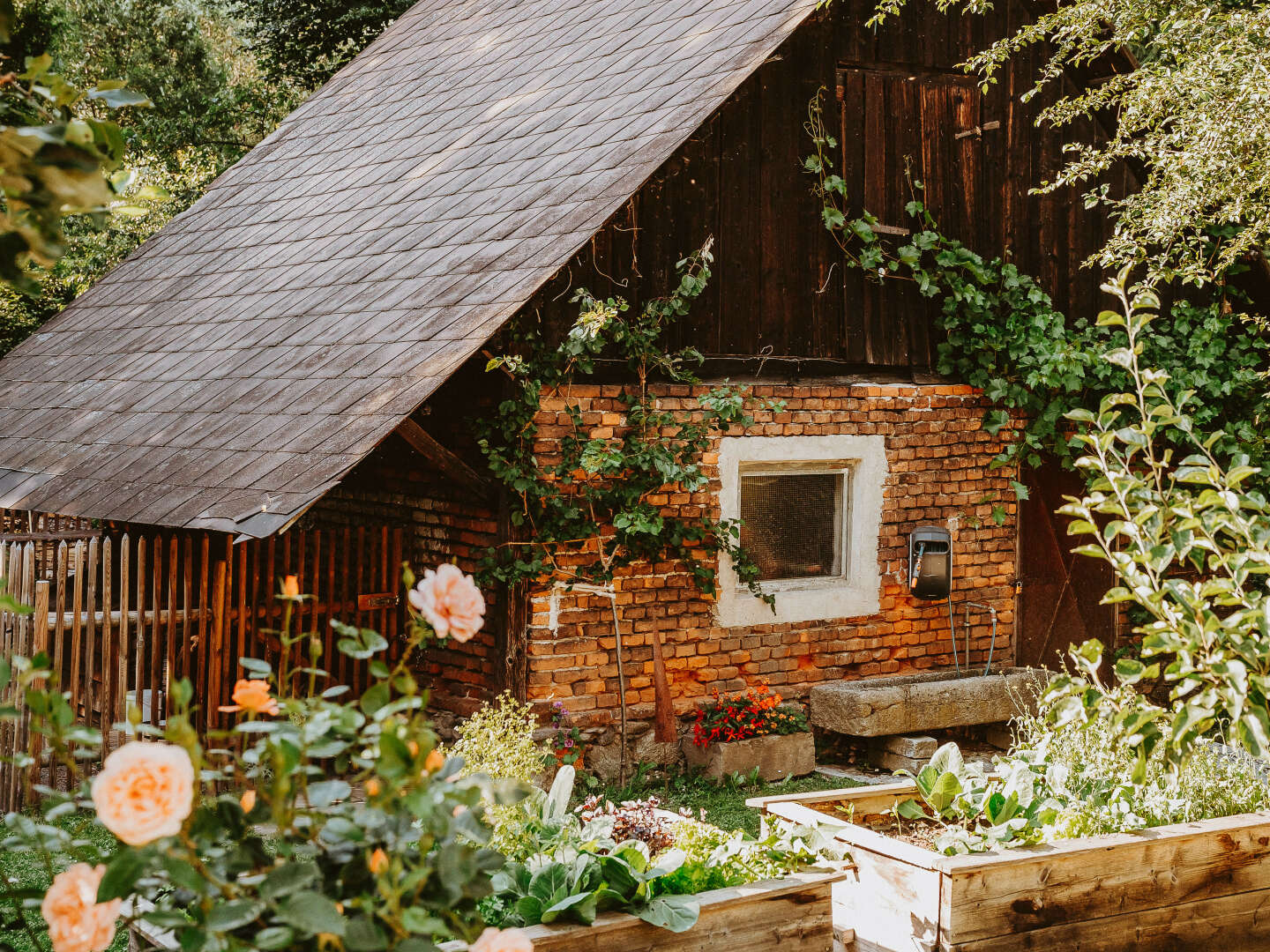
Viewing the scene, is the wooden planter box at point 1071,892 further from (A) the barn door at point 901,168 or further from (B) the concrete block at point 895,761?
(A) the barn door at point 901,168

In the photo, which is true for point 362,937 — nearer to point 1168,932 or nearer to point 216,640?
point 1168,932

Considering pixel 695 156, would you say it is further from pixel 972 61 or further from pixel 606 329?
pixel 972 61

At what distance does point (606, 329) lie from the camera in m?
7.61

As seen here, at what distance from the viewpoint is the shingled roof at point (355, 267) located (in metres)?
6.93

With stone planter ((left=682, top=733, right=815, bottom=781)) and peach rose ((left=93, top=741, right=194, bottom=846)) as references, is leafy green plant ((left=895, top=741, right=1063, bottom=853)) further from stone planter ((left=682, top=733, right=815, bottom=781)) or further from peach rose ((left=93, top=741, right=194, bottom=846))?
peach rose ((left=93, top=741, right=194, bottom=846))

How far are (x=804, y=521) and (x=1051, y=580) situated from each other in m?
2.37

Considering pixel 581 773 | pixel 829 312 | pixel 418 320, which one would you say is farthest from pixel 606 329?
pixel 581 773

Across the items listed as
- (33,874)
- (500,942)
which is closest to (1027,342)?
(33,874)

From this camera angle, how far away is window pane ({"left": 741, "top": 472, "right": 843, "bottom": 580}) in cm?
843

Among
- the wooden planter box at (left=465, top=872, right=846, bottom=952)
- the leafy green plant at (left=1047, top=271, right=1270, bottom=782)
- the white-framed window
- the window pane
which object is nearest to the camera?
the leafy green plant at (left=1047, top=271, right=1270, bottom=782)

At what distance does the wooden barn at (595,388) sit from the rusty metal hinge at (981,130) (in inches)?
1.5

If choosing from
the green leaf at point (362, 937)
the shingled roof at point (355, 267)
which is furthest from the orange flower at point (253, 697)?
the shingled roof at point (355, 267)

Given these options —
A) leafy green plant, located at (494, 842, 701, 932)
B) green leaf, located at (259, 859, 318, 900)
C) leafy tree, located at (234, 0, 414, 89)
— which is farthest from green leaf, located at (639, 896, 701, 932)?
leafy tree, located at (234, 0, 414, 89)

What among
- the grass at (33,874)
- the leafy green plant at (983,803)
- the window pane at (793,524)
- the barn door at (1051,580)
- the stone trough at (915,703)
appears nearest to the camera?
the leafy green plant at (983,803)
